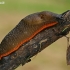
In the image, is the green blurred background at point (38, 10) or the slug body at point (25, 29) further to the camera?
the green blurred background at point (38, 10)

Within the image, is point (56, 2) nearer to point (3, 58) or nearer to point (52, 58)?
point (52, 58)

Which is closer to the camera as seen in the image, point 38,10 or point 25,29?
point 25,29

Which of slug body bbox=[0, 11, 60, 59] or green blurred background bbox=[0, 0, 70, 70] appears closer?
slug body bbox=[0, 11, 60, 59]

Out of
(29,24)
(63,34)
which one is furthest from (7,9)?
(63,34)

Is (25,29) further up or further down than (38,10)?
further down
